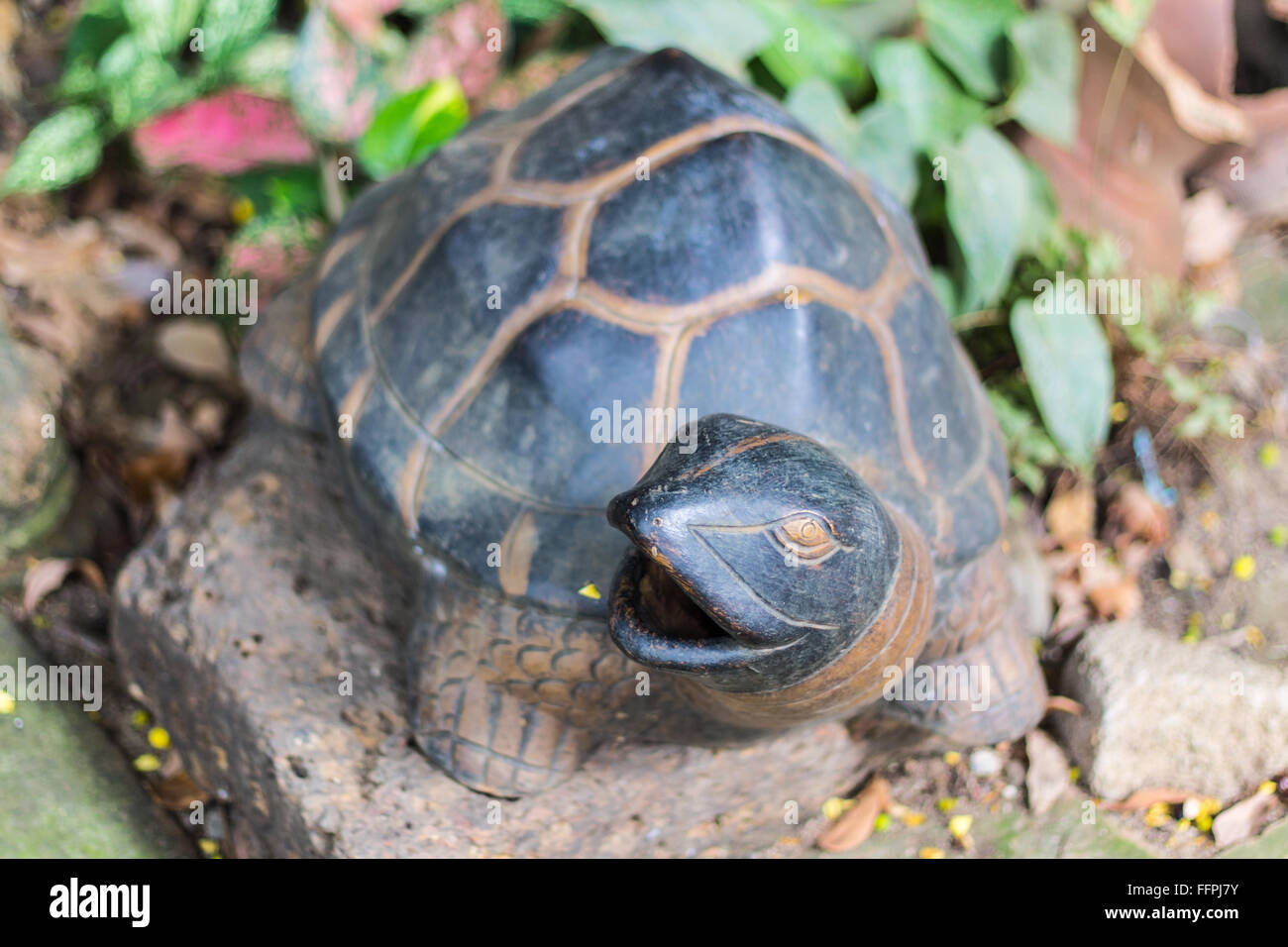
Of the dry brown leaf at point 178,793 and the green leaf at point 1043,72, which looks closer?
the dry brown leaf at point 178,793

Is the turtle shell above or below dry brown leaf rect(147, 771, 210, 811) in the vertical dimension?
above

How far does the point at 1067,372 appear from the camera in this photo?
272 centimetres

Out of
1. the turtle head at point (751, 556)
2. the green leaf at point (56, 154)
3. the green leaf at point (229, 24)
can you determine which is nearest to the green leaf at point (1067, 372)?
the turtle head at point (751, 556)

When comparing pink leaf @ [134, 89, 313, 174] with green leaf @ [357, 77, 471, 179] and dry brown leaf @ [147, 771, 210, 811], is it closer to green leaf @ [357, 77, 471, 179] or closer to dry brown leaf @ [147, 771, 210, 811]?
green leaf @ [357, 77, 471, 179]

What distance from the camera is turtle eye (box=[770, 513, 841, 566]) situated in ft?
4.70

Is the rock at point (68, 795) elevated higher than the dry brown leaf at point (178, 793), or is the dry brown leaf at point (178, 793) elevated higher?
the rock at point (68, 795)

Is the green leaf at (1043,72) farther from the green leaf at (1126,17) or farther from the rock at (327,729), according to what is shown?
the rock at (327,729)

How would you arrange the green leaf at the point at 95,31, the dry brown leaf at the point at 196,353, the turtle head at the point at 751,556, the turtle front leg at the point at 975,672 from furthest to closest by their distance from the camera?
the green leaf at the point at 95,31, the dry brown leaf at the point at 196,353, the turtle front leg at the point at 975,672, the turtle head at the point at 751,556

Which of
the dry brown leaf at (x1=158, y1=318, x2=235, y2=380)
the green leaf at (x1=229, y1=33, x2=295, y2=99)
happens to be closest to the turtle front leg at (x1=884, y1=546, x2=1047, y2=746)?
the dry brown leaf at (x1=158, y1=318, x2=235, y2=380)

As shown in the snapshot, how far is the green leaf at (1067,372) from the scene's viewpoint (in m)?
2.71

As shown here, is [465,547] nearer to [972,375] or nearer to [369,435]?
[369,435]

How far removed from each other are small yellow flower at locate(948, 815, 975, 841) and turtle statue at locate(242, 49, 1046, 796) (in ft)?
1.11

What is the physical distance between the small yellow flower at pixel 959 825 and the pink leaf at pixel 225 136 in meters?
2.40

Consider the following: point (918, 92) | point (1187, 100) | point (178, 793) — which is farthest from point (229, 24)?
point (1187, 100)
